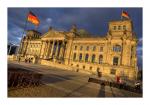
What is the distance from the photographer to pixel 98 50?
58.1 m

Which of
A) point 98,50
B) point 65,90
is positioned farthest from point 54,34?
point 65,90

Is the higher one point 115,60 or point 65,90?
point 115,60

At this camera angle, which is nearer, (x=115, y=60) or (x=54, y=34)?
(x=115, y=60)

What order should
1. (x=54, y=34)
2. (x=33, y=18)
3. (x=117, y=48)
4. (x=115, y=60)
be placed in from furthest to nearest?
(x=54, y=34)
(x=117, y=48)
(x=115, y=60)
(x=33, y=18)

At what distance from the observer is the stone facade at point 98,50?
169 ft

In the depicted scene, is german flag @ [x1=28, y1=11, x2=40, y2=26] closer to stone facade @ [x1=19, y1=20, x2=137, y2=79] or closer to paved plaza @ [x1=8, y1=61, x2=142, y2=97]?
paved plaza @ [x1=8, y1=61, x2=142, y2=97]

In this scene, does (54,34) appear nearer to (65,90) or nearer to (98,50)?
(98,50)

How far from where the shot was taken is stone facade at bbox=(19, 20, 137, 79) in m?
51.4

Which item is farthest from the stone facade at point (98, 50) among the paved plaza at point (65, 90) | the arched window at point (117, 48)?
the paved plaza at point (65, 90)

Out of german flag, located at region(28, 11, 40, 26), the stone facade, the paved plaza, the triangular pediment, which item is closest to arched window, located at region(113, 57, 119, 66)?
the stone facade

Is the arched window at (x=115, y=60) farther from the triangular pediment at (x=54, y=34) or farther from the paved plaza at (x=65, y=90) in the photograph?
the paved plaza at (x=65, y=90)

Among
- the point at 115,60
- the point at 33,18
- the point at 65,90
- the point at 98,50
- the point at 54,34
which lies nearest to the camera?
the point at 65,90

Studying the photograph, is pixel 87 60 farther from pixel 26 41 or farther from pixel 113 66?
pixel 26 41

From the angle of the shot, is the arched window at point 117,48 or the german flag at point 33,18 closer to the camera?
the german flag at point 33,18
